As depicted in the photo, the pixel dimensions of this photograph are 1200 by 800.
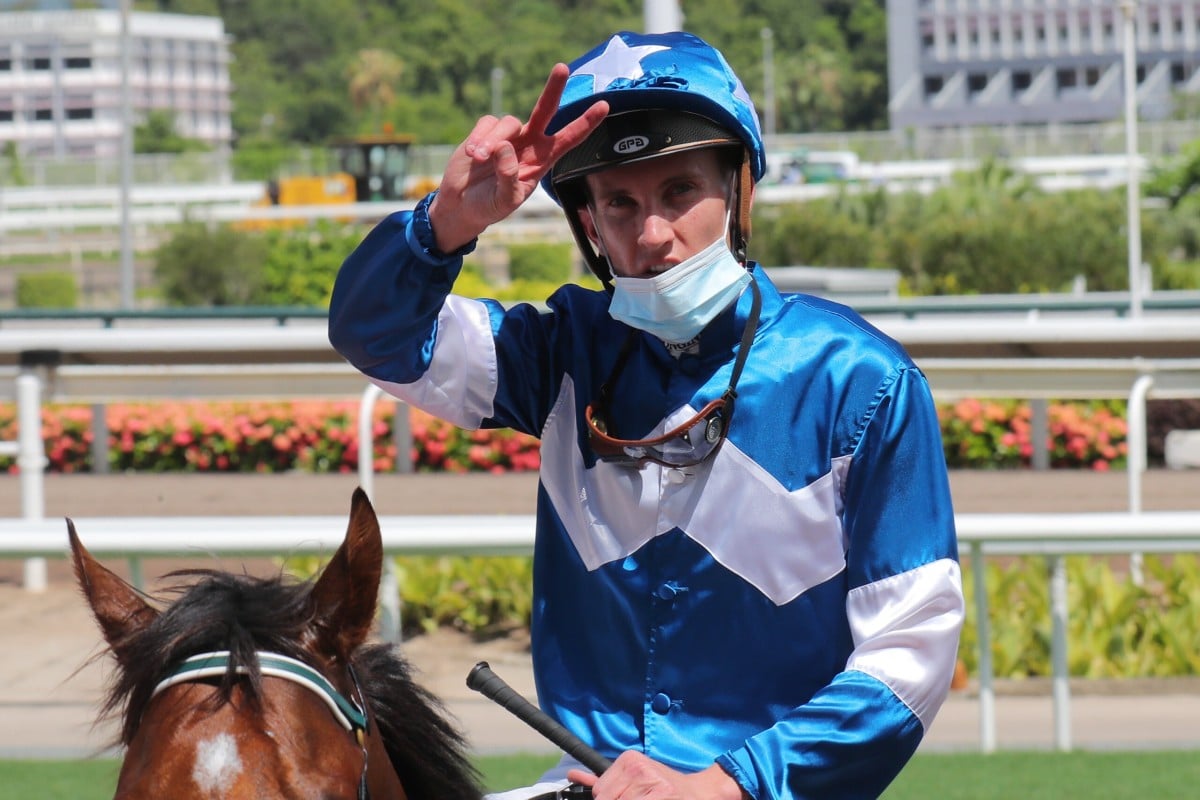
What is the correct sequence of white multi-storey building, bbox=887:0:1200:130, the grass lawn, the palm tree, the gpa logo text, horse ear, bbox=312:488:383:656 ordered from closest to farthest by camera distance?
horse ear, bbox=312:488:383:656 → the gpa logo text → the grass lawn → white multi-storey building, bbox=887:0:1200:130 → the palm tree

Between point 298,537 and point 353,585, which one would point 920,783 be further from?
point 353,585

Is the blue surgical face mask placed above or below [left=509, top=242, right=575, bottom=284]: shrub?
below

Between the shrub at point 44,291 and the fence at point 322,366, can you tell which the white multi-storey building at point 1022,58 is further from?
the fence at point 322,366

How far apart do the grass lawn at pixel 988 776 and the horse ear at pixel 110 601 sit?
3021 millimetres

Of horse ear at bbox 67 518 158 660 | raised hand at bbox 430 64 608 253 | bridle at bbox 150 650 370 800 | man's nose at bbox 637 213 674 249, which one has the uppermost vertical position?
raised hand at bbox 430 64 608 253

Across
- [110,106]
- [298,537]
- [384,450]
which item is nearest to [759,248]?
[384,450]

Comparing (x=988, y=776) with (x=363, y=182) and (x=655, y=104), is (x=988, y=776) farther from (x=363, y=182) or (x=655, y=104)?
(x=363, y=182)

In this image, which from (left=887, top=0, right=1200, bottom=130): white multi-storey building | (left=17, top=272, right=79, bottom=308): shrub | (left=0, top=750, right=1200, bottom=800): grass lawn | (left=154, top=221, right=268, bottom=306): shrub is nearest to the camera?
(left=0, top=750, right=1200, bottom=800): grass lawn

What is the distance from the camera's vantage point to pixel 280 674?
1.56 metres

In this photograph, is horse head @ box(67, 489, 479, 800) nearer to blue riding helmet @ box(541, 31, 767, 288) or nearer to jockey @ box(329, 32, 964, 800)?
jockey @ box(329, 32, 964, 800)

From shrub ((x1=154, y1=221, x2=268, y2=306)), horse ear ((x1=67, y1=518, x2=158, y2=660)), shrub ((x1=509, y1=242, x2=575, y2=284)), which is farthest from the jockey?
shrub ((x1=509, y1=242, x2=575, y2=284))

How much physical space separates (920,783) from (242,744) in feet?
11.4

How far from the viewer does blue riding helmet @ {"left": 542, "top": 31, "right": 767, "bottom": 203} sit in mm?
1830

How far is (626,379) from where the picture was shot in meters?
1.96
